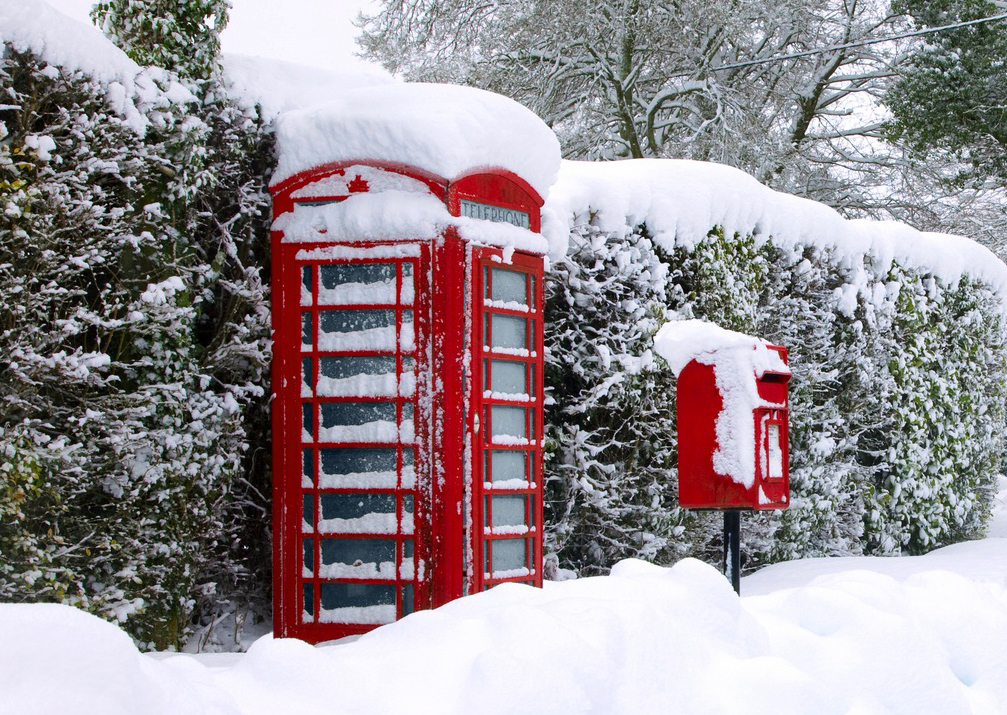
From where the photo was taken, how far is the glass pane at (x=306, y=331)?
6.21m

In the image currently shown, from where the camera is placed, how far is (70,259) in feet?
17.4

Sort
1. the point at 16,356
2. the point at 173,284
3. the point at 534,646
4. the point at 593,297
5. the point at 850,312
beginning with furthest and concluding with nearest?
the point at 850,312 < the point at 593,297 < the point at 173,284 < the point at 16,356 < the point at 534,646

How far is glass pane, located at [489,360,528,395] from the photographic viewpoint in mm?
6340

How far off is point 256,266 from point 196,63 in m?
1.03

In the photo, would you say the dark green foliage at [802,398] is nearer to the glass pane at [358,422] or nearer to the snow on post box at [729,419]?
the snow on post box at [729,419]

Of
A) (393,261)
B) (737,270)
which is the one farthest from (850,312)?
(393,261)

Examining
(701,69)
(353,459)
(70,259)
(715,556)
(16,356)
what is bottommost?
(715,556)

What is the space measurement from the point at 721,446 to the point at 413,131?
2134 millimetres

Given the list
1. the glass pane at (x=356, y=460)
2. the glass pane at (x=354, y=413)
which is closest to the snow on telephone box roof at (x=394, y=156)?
the glass pane at (x=354, y=413)

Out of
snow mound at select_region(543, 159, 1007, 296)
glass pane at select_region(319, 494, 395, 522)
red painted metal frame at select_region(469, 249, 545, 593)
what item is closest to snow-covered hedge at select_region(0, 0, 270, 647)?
glass pane at select_region(319, 494, 395, 522)

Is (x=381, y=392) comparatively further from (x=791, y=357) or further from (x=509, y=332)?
(x=791, y=357)

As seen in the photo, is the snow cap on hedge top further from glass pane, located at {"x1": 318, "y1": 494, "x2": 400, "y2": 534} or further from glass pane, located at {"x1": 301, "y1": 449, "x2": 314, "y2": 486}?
glass pane, located at {"x1": 318, "y1": 494, "x2": 400, "y2": 534}

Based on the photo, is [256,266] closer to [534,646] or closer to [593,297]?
[593,297]

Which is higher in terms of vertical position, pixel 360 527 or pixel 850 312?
pixel 850 312
